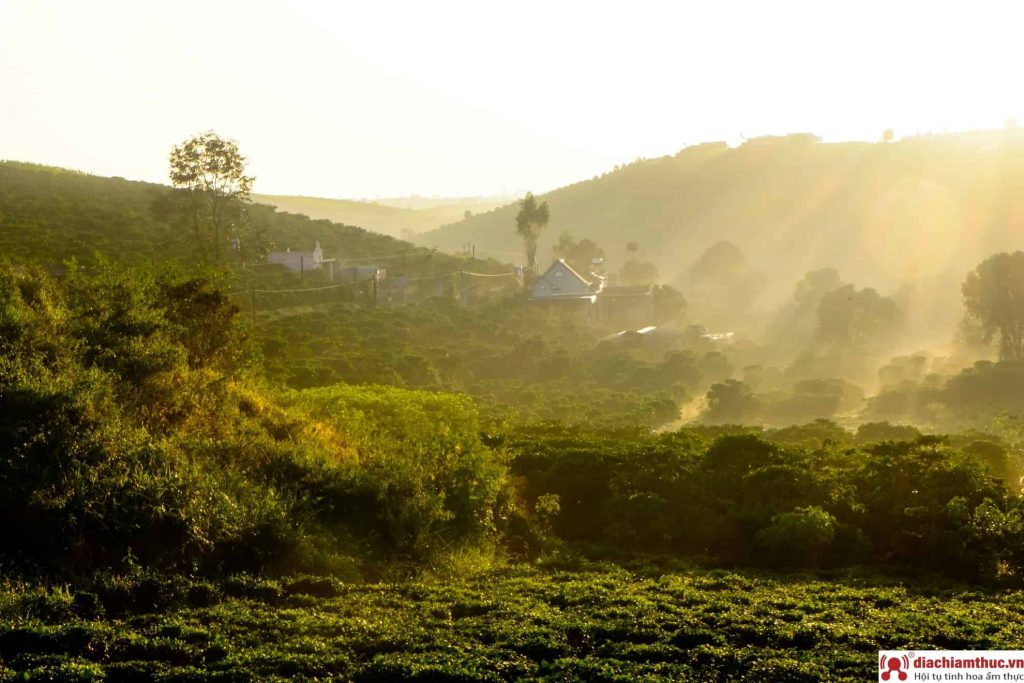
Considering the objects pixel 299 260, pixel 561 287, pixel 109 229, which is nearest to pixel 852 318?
pixel 561 287

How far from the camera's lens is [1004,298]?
60.7m

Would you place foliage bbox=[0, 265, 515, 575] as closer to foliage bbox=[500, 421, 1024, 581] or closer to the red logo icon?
foliage bbox=[500, 421, 1024, 581]

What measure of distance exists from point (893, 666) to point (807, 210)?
152m

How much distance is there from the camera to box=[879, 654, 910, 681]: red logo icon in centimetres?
1137

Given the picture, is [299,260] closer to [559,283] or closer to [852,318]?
[559,283]

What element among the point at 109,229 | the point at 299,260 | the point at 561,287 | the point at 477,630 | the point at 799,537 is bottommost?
the point at 477,630

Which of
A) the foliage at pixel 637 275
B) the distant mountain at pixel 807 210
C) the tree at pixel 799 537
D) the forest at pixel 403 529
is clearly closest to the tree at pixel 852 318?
the foliage at pixel 637 275

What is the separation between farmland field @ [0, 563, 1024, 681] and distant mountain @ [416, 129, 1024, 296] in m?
102

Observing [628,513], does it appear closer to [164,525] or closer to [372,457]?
[372,457]

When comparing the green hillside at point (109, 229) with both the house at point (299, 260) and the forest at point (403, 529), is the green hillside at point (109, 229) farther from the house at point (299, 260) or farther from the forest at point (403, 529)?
the forest at point (403, 529)

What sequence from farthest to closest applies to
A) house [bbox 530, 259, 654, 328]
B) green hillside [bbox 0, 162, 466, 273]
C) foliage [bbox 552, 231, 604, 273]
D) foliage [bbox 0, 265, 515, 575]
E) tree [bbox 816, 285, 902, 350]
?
1. foliage [bbox 552, 231, 604, 273]
2. house [bbox 530, 259, 654, 328]
3. tree [bbox 816, 285, 902, 350]
4. green hillside [bbox 0, 162, 466, 273]
5. foliage [bbox 0, 265, 515, 575]

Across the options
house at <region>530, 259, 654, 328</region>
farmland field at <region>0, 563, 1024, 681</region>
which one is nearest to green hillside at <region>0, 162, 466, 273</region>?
house at <region>530, 259, 654, 328</region>

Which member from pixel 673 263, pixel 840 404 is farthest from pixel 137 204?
pixel 673 263

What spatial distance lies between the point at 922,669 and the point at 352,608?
26.5 ft
